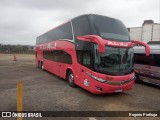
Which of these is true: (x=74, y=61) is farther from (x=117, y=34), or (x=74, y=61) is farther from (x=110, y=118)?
(x=110, y=118)

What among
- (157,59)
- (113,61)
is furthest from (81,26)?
(157,59)

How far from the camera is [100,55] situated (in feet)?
24.2

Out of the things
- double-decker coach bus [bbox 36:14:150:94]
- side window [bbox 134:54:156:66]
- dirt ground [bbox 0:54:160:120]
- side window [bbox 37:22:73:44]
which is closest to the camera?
dirt ground [bbox 0:54:160:120]

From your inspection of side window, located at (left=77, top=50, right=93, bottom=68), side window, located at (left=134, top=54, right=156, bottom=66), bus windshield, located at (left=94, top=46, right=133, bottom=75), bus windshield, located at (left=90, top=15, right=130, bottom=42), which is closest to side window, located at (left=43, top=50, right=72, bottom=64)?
side window, located at (left=77, top=50, right=93, bottom=68)

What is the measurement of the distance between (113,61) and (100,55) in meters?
0.64

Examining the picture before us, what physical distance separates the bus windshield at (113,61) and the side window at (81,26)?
4.28 ft

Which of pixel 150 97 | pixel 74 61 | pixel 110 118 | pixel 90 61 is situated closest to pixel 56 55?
pixel 74 61

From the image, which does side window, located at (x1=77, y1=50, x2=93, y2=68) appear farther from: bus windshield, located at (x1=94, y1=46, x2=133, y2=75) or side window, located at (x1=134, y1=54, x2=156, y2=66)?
side window, located at (x1=134, y1=54, x2=156, y2=66)

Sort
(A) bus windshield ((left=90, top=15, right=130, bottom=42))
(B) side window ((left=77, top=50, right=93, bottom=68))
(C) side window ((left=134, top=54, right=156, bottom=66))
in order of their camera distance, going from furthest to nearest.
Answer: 1. (C) side window ((left=134, top=54, right=156, bottom=66))
2. (A) bus windshield ((left=90, top=15, right=130, bottom=42))
3. (B) side window ((left=77, top=50, right=93, bottom=68))

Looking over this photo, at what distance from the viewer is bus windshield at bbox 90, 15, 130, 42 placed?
7771mm

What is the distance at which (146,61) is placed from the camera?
10.7 metres

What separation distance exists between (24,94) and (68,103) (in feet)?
7.72

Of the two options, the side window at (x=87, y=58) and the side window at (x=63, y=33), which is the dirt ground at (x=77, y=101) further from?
the side window at (x=63, y=33)

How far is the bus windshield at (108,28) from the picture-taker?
25.5 feet
